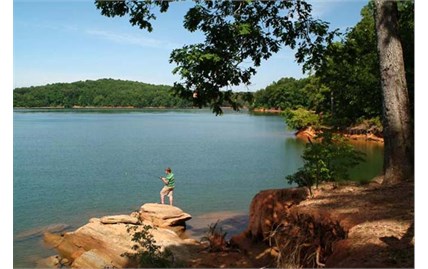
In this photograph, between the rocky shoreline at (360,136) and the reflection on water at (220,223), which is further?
the rocky shoreline at (360,136)

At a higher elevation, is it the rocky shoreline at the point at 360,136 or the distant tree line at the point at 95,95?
the distant tree line at the point at 95,95

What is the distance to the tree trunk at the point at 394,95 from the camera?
758 centimetres

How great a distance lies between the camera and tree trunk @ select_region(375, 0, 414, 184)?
7582 millimetres

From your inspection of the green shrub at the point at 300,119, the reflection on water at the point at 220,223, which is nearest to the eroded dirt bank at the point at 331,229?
the reflection on water at the point at 220,223

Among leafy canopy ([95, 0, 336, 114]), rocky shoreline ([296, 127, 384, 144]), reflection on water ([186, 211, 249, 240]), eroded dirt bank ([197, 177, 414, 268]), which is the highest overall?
leafy canopy ([95, 0, 336, 114])

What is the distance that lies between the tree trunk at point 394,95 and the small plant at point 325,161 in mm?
2606

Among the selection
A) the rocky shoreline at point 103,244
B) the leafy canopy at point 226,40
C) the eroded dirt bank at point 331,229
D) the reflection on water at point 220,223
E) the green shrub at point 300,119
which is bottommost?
the reflection on water at point 220,223

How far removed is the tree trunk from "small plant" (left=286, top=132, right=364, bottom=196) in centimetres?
261

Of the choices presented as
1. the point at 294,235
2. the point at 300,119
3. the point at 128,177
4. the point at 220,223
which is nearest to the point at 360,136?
the point at 300,119

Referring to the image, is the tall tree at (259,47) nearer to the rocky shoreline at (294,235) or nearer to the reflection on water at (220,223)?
the rocky shoreline at (294,235)

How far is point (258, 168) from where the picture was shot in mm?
24359

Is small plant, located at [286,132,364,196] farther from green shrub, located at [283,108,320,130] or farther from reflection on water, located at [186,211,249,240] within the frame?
green shrub, located at [283,108,320,130]

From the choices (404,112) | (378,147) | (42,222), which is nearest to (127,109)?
(378,147)

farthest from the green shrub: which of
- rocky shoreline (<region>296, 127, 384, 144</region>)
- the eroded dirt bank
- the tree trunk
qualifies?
the tree trunk
